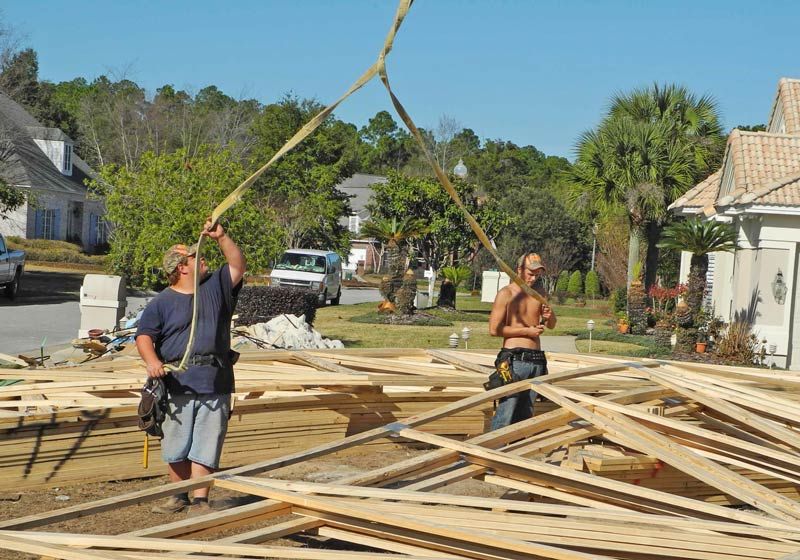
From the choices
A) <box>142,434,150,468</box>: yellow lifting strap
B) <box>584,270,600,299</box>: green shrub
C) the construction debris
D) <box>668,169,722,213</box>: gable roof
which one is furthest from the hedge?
<box>584,270,600,299</box>: green shrub

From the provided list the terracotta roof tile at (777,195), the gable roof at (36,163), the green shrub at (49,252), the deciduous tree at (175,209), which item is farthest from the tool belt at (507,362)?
the green shrub at (49,252)

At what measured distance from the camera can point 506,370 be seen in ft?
23.8

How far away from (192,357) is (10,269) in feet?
70.1

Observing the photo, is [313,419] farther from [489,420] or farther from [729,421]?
[729,421]

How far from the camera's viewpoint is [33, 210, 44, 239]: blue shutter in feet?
151

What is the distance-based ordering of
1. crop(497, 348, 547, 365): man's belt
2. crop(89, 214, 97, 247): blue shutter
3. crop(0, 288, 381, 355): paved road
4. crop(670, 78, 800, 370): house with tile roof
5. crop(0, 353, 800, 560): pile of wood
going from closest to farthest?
crop(0, 353, 800, 560): pile of wood, crop(497, 348, 547, 365): man's belt, crop(0, 288, 381, 355): paved road, crop(670, 78, 800, 370): house with tile roof, crop(89, 214, 97, 247): blue shutter

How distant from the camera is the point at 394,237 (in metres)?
29.4

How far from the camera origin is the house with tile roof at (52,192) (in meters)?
44.7

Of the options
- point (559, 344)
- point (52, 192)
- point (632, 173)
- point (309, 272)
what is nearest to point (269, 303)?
point (559, 344)

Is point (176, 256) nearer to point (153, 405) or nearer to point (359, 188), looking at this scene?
point (153, 405)

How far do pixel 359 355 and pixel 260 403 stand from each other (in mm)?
1960

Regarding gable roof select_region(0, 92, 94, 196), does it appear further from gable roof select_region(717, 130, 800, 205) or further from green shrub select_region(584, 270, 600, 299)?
gable roof select_region(717, 130, 800, 205)

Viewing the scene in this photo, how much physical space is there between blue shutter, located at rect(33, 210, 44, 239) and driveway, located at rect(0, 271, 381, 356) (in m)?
9.10

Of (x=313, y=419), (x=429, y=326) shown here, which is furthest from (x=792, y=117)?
(x=313, y=419)
